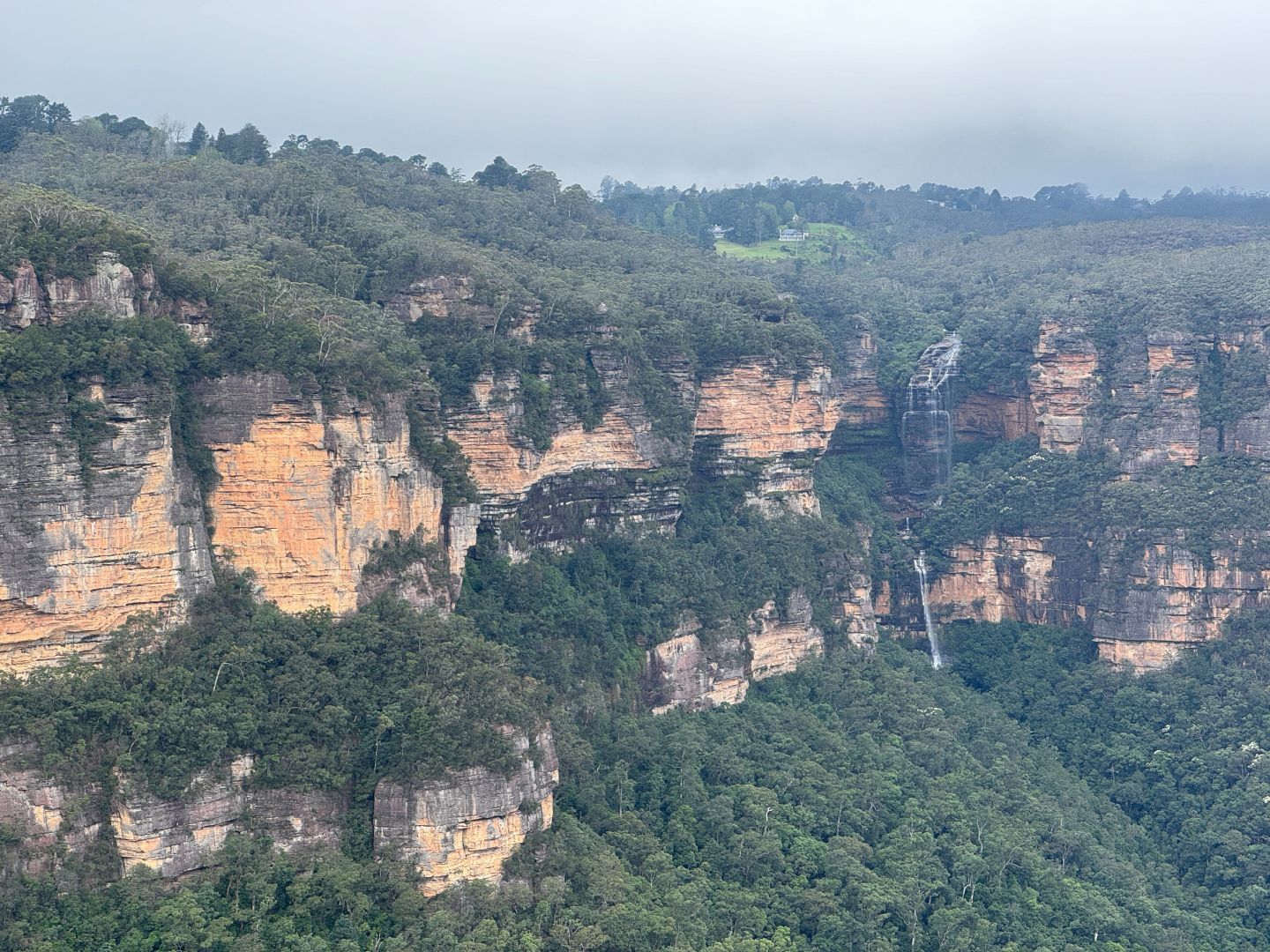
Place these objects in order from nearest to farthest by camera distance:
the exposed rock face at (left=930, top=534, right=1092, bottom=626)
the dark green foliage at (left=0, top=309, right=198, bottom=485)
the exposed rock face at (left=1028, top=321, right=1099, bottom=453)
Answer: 1. the dark green foliage at (left=0, top=309, right=198, bottom=485)
2. the exposed rock face at (left=930, top=534, right=1092, bottom=626)
3. the exposed rock face at (left=1028, top=321, right=1099, bottom=453)

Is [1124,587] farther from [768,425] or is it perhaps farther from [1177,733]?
[768,425]

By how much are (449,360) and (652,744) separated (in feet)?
32.2

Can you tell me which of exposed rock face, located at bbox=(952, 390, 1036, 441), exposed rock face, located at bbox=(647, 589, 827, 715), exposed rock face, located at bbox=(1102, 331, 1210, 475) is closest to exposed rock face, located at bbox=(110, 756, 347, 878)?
exposed rock face, located at bbox=(647, 589, 827, 715)

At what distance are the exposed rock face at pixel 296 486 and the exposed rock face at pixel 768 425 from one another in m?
15.1

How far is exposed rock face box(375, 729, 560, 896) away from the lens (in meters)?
28.9

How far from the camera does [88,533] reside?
2739cm

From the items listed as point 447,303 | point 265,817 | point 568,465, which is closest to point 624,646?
point 568,465

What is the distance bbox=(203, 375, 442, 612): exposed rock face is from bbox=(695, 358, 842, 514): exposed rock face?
49.6 feet

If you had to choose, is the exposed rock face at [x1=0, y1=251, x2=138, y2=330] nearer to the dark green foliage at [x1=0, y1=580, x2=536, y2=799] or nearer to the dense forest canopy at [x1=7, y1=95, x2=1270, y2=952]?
the dense forest canopy at [x1=7, y1=95, x2=1270, y2=952]

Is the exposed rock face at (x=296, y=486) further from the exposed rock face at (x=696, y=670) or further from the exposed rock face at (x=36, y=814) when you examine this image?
the exposed rock face at (x=696, y=670)

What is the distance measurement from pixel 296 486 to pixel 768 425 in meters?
18.8

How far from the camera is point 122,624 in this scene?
1104 inches

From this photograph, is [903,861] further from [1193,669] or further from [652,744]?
[1193,669]

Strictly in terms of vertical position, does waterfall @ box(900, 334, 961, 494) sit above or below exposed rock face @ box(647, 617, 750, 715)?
above
